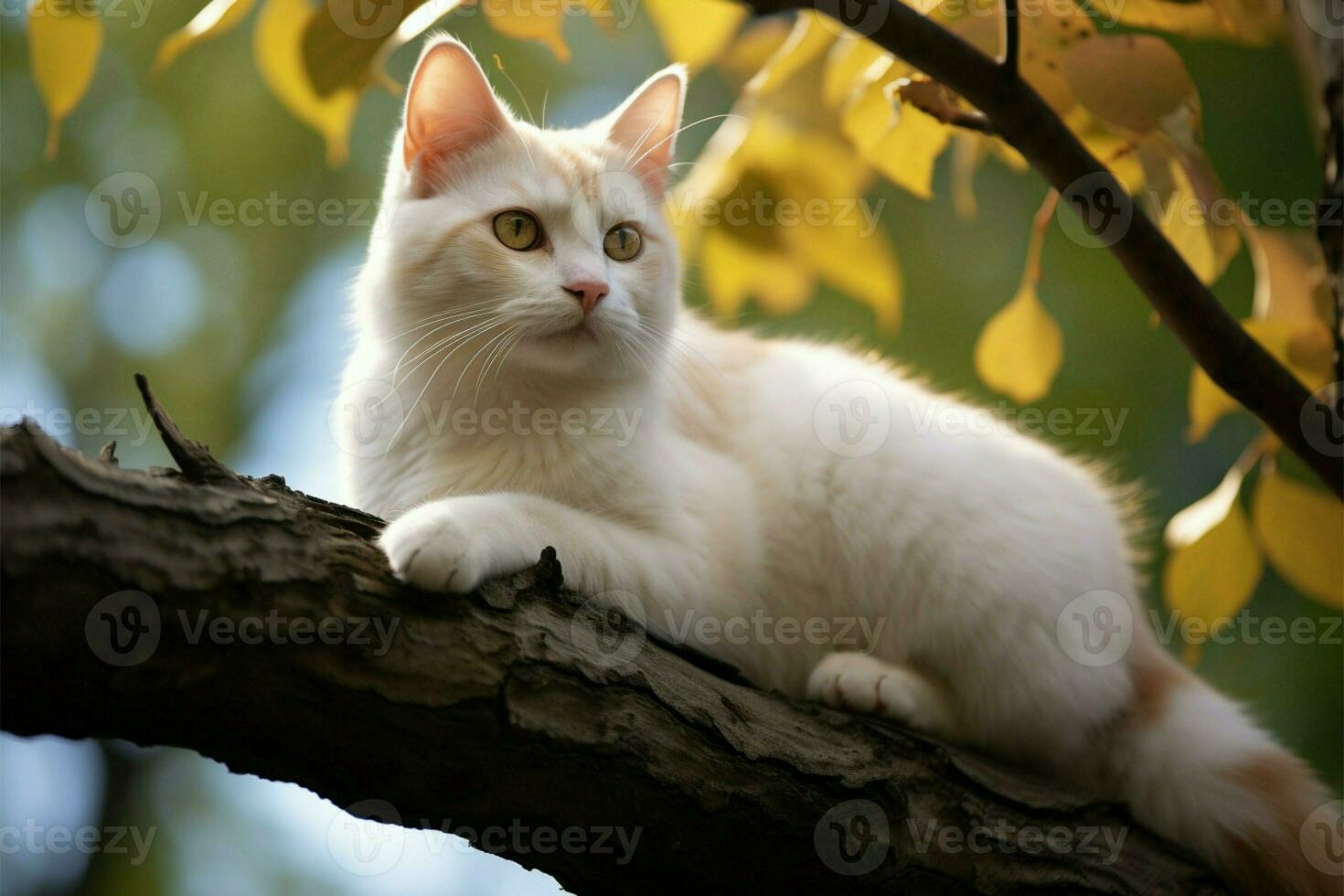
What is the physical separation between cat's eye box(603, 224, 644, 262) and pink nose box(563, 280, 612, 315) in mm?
215

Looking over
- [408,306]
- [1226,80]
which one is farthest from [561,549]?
[1226,80]

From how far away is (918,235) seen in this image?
4223 mm

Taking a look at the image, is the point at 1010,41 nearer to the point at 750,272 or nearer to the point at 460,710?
the point at 750,272

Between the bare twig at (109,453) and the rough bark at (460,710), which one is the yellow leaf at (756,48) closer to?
the rough bark at (460,710)

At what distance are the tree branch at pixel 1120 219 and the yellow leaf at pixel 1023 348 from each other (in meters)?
0.33

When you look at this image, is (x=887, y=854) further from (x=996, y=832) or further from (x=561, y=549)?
(x=561, y=549)

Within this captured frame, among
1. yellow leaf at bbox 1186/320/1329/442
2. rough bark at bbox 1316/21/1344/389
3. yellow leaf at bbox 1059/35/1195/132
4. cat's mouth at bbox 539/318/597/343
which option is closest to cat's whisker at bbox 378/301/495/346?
cat's mouth at bbox 539/318/597/343

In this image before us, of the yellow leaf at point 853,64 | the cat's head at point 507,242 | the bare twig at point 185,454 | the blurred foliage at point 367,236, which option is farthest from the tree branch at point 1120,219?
the blurred foliage at point 367,236

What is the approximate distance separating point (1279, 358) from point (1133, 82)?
67cm

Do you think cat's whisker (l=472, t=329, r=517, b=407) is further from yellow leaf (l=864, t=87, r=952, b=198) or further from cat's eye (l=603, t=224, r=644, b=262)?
yellow leaf (l=864, t=87, r=952, b=198)

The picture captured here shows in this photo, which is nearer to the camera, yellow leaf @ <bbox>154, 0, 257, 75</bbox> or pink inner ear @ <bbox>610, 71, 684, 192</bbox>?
yellow leaf @ <bbox>154, 0, 257, 75</bbox>

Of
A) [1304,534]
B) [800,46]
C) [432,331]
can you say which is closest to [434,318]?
[432,331]

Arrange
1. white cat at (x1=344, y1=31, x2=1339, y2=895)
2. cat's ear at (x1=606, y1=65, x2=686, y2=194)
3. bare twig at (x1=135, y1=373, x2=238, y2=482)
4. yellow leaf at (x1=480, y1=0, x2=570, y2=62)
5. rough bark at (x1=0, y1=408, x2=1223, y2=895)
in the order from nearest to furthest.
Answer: rough bark at (x1=0, y1=408, x2=1223, y2=895) → bare twig at (x1=135, y1=373, x2=238, y2=482) → yellow leaf at (x1=480, y1=0, x2=570, y2=62) → white cat at (x1=344, y1=31, x2=1339, y2=895) → cat's ear at (x1=606, y1=65, x2=686, y2=194)

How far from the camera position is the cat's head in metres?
1.78
